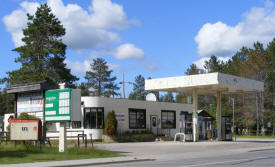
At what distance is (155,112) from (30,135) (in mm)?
21020

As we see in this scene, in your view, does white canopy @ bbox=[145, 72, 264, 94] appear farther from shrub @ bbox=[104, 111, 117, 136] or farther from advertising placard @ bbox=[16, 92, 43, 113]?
advertising placard @ bbox=[16, 92, 43, 113]

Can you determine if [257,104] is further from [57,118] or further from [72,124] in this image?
[57,118]

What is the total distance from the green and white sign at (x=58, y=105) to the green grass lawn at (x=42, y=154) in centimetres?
178

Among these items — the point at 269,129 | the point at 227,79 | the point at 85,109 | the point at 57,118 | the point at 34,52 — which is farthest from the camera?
the point at 269,129

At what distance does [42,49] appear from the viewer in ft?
178

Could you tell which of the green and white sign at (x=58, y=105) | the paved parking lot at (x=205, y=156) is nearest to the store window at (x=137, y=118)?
the paved parking lot at (x=205, y=156)

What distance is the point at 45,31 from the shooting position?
5500 cm

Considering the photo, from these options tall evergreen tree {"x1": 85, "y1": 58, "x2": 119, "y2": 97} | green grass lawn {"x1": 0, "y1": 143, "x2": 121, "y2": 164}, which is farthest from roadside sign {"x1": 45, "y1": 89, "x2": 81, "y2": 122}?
tall evergreen tree {"x1": 85, "y1": 58, "x2": 119, "y2": 97}

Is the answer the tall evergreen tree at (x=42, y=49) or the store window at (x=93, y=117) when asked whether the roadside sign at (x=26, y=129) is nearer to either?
the store window at (x=93, y=117)

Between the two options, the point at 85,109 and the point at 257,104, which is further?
the point at 257,104

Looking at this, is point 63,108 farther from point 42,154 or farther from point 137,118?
point 137,118

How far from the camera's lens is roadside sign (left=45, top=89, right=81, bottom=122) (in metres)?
21.4

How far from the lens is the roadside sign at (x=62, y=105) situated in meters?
21.4

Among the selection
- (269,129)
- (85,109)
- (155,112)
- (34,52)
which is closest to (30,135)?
(85,109)
